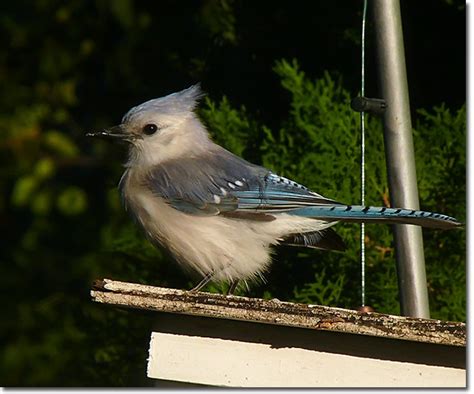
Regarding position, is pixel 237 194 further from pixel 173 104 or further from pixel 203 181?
pixel 173 104

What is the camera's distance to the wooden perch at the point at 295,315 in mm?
2463

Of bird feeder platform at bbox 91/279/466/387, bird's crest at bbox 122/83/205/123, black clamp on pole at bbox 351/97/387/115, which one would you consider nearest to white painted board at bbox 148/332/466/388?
bird feeder platform at bbox 91/279/466/387

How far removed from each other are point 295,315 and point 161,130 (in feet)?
2.85

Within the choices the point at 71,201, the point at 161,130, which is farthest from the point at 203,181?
the point at 71,201

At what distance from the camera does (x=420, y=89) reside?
4.23m

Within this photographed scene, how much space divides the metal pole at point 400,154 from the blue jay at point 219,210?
0.77 ft

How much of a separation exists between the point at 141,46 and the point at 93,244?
0.85 m

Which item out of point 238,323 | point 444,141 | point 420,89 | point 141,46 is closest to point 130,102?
point 141,46

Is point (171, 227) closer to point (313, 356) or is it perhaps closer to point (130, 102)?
point (313, 356)

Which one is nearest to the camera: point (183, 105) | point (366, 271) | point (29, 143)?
point (183, 105)

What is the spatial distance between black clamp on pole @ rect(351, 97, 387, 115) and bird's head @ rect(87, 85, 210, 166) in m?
0.41

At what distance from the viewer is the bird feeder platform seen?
2496 millimetres

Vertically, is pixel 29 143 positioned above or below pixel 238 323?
above

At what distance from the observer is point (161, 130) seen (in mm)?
3154
